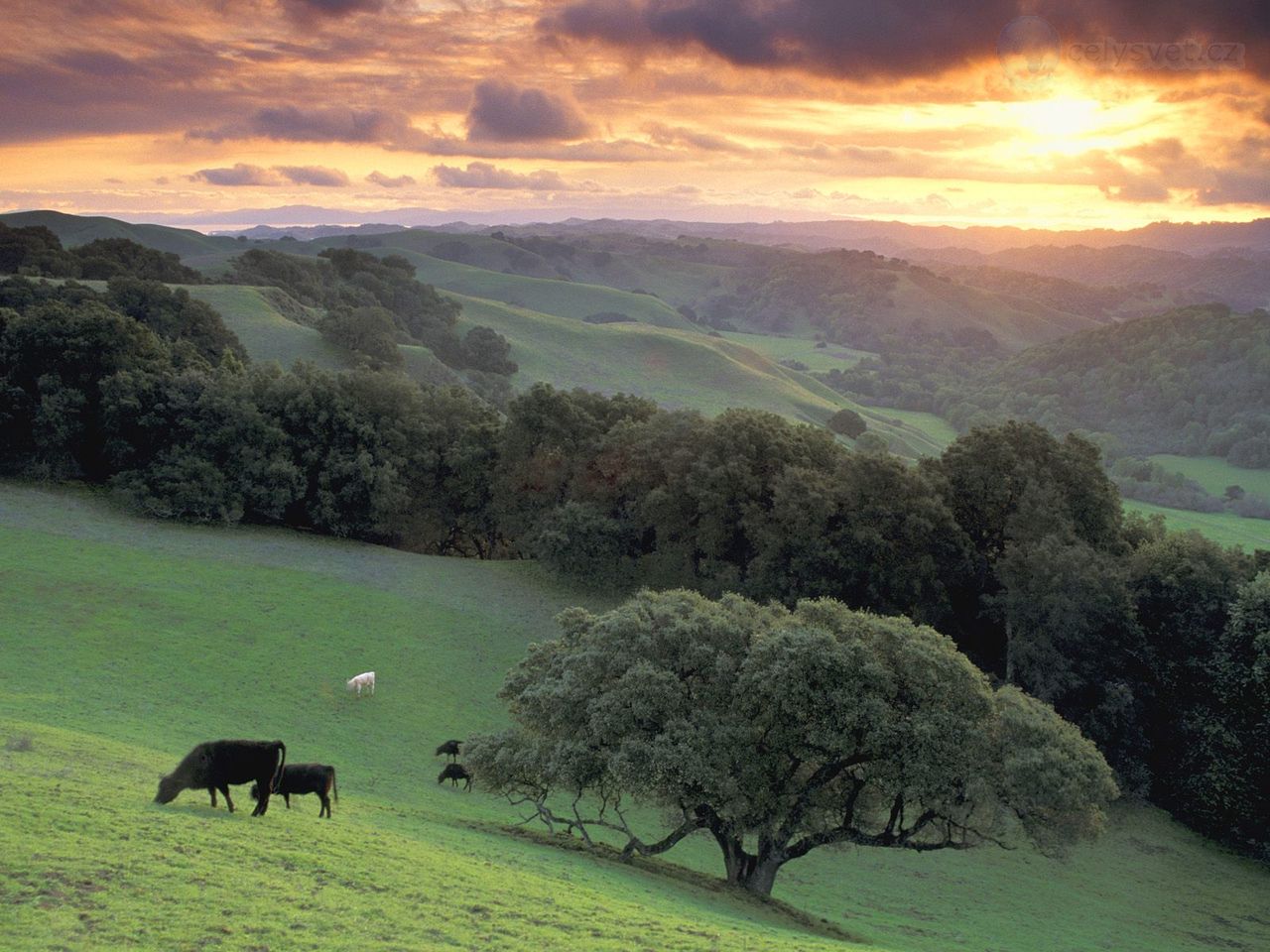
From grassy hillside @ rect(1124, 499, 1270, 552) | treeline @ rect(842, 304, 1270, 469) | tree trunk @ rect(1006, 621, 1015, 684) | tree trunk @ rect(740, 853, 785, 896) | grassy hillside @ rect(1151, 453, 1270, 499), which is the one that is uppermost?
treeline @ rect(842, 304, 1270, 469)

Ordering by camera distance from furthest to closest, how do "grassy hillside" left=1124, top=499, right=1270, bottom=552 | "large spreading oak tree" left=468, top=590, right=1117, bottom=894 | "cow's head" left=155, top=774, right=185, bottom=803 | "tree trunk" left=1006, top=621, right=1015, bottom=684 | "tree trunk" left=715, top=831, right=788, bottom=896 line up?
"grassy hillside" left=1124, top=499, right=1270, bottom=552 < "tree trunk" left=1006, top=621, right=1015, bottom=684 < "tree trunk" left=715, top=831, right=788, bottom=896 < "large spreading oak tree" left=468, top=590, right=1117, bottom=894 < "cow's head" left=155, top=774, right=185, bottom=803

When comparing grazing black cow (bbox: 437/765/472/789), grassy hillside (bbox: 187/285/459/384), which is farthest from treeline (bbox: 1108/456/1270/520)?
grazing black cow (bbox: 437/765/472/789)

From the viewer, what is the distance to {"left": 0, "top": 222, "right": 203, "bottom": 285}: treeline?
100750 mm

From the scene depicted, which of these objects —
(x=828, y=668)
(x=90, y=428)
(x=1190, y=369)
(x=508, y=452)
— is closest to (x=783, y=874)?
(x=828, y=668)

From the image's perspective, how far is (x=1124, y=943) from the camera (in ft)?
86.9

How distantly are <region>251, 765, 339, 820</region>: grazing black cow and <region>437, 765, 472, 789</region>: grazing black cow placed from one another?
9.66 m

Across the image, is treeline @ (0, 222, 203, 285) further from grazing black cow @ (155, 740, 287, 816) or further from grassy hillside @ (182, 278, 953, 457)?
grazing black cow @ (155, 740, 287, 816)

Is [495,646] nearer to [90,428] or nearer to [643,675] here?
[643,675]

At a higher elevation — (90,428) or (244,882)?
(90,428)

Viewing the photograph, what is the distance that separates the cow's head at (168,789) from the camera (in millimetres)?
17391

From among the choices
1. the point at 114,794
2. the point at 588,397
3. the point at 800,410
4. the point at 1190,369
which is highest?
the point at 1190,369

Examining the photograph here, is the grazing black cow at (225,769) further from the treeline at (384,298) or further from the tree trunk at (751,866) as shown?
the treeline at (384,298)

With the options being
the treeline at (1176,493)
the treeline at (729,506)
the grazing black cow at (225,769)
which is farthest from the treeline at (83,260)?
the treeline at (1176,493)

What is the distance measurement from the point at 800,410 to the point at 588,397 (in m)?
66.1
